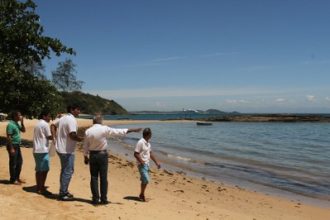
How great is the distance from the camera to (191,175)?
18328 mm

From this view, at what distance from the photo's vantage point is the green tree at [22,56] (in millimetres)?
20234

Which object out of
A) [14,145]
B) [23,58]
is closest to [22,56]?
[23,58]

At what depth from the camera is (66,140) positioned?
8.70 metres

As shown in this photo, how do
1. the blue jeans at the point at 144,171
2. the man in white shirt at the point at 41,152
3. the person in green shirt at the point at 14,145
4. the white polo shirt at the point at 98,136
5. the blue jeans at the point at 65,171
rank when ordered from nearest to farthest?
the white polo shirt at the point at 98,136 < the blue jeans at the point at 65,171 < the man in white shirt at the point at 41,152 < the blue jeans at the point at 144,171 < the person in green shirt at the point at 14,145

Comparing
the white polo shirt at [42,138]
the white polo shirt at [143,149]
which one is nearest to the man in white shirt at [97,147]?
the white polo shirt at [143,149]

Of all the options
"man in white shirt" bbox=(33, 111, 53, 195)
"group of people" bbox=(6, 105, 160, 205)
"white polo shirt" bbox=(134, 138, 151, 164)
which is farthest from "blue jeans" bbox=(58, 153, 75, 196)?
"white polo shirt" bbox=(134, 138, 151, 164)

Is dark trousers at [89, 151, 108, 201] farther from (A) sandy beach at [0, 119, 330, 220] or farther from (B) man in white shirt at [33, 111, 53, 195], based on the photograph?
(B) man in white shirt at [33, 111, 53, 195]

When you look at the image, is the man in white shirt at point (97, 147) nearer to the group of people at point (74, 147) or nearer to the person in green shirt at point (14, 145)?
the group of people at point (74, 147)

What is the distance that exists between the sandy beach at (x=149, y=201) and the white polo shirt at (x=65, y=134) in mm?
1103

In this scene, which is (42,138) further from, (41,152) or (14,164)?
(14,164)

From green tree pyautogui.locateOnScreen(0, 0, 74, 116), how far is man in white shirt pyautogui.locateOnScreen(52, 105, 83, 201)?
12430mm

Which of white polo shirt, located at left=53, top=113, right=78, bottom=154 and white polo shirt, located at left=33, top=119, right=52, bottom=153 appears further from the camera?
white polo shirt, located at left=33, top=119, right=52, bottom=153

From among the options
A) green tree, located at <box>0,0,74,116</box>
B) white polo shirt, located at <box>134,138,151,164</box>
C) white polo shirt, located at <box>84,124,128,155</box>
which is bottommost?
white polo shirt, located at <box>134,138,151,164</box>

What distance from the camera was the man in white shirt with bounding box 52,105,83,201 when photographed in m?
8.59
